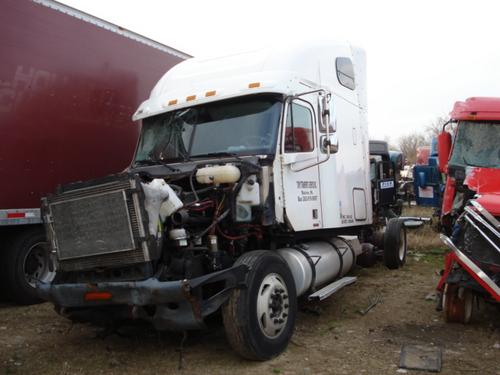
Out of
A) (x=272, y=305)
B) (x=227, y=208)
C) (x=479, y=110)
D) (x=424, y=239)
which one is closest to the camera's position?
(x=272, y=305)

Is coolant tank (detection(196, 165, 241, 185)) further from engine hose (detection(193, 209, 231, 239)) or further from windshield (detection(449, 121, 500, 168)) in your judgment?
windshield (detection(449, 121, 500, 168))

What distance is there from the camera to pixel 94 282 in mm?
4652

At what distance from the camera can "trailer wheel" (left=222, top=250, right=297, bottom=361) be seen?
4445 mm

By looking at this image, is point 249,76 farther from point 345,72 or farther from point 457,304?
point 457,304

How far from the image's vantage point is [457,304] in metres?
5.66

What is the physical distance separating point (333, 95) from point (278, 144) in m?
1.90

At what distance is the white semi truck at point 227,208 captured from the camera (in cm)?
438

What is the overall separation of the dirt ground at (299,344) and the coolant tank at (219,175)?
144 cm

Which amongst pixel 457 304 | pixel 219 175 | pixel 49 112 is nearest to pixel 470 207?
pixel 457 304

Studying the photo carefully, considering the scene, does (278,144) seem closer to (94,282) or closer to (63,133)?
(94,282)

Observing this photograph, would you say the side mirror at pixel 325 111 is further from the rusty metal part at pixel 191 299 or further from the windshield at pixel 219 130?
the rusty metal part at pixel 191 299

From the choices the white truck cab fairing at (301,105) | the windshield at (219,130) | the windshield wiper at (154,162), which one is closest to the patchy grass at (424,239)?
the white truck cab fairing at (301,105)

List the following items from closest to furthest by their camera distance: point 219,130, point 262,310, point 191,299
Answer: point 191,299
point 262,310
point 219,130

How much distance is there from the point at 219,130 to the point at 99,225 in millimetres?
1858
